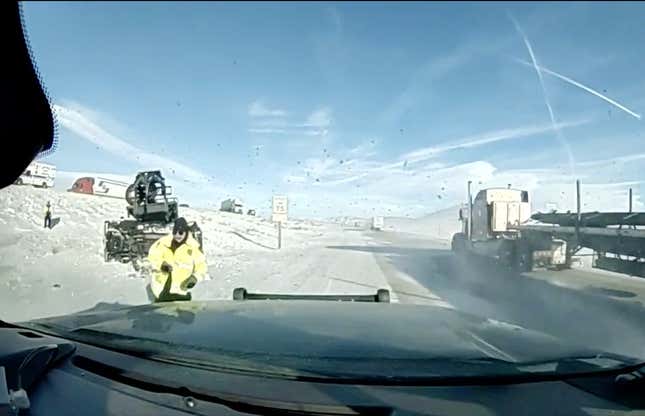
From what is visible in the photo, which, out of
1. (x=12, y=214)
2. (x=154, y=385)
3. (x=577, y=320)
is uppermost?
(x=12, y=214)

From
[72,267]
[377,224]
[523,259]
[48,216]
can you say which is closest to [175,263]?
[72,267]

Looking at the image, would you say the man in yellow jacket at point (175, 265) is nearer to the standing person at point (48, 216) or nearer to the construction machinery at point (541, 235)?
the construction machinery at point (541, 235)

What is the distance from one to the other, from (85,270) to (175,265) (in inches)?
371

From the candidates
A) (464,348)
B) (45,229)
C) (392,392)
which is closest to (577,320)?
(464,348)

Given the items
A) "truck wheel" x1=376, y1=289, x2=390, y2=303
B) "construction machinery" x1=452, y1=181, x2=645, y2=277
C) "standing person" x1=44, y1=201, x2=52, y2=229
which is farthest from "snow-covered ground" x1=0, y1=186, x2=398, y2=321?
"construction machinery" x1=452, y1=181, x2=645, y2=277

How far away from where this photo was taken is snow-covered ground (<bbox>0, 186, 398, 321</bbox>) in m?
7.89

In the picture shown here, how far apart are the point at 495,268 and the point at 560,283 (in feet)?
14.4

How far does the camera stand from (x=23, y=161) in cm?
249

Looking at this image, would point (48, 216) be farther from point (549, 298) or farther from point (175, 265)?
point (549, 298)

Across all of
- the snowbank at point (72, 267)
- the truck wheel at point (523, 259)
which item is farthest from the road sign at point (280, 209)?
the truck wheel at point (523, 259)

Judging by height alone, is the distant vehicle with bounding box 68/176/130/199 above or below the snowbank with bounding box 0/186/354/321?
above

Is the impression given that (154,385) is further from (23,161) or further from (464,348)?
(464,348)

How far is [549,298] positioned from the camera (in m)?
12.6

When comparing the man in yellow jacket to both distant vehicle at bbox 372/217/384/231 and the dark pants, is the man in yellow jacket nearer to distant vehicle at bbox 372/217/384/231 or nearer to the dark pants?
the dark pants
